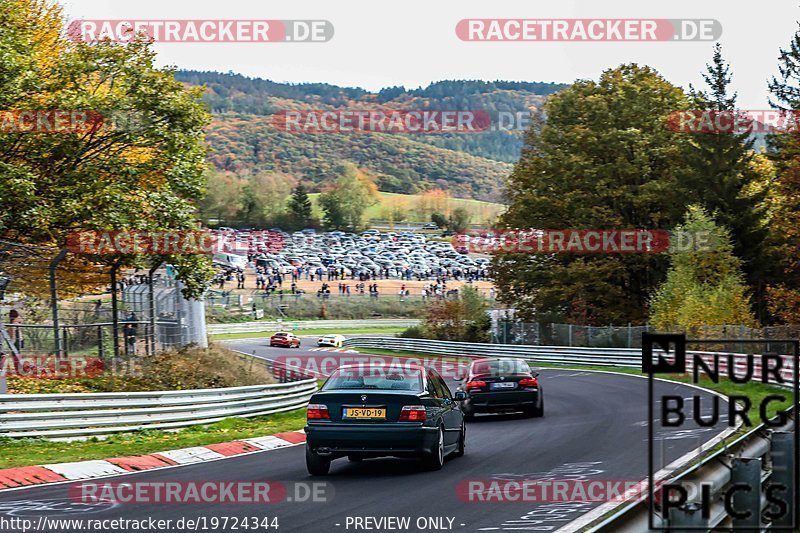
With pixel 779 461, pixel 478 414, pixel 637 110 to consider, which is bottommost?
pixel 478 414

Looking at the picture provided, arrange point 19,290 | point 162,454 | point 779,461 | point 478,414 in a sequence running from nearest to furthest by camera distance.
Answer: point 779,461
point 162,454
point 19,290
point 478,414

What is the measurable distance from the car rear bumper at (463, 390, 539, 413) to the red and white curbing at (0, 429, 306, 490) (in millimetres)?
4245

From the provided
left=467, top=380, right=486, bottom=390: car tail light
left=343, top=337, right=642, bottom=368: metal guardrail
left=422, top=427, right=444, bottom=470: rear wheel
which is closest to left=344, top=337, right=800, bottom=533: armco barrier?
left=422, top=427, right=444, bottom=470: rear wheel

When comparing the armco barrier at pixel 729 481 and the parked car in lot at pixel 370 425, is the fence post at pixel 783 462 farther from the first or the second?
the parked car in lot at pixel 370 425

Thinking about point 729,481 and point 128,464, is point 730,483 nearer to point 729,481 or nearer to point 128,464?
point 729,481

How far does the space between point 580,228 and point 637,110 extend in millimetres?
6952

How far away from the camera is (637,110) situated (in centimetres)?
5562

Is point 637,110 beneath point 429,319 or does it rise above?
above

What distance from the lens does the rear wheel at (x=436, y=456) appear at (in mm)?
13574

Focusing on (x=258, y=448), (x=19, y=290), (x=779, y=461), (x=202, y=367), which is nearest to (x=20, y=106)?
(x=19, y=290)

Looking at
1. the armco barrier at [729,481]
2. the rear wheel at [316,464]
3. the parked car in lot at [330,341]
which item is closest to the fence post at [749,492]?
the armco barrier at [729,481]

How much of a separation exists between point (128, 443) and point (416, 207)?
152m

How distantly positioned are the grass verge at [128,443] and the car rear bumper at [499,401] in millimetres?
3828

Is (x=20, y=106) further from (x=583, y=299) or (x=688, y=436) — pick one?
(x=583, y=299)
